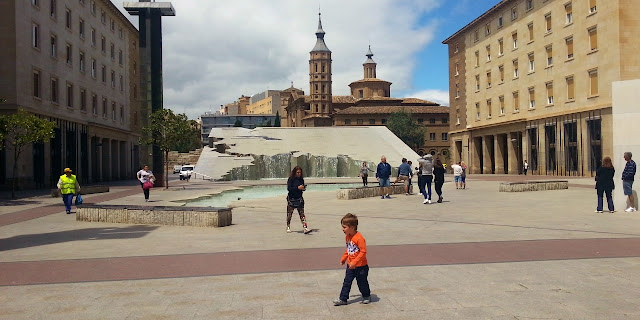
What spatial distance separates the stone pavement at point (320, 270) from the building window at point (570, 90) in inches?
1136

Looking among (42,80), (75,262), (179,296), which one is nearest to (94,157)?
(42,80)

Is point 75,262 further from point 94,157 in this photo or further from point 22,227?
point 94,157

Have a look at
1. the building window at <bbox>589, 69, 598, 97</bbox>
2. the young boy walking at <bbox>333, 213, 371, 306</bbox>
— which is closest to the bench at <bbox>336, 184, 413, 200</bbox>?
the young boy walking at <bbox>333, 213, 371, 306</bbox>

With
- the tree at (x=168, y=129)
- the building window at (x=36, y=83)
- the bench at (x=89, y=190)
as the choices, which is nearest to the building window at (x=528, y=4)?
the tree at (x=168, y=129)

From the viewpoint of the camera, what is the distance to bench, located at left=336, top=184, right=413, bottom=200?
795 inches

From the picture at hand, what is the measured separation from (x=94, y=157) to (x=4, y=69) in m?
14.6

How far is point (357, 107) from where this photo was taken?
107 meters

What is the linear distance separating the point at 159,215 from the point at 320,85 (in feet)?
339

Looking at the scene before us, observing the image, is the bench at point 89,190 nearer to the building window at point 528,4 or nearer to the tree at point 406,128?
the building window at point 528,4

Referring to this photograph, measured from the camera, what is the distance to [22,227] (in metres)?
13.0

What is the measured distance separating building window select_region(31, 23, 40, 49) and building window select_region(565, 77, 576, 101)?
122 feet

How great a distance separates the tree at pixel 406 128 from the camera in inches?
3733

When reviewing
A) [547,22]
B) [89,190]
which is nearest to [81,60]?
[89,190]

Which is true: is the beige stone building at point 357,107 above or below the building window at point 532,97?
above
